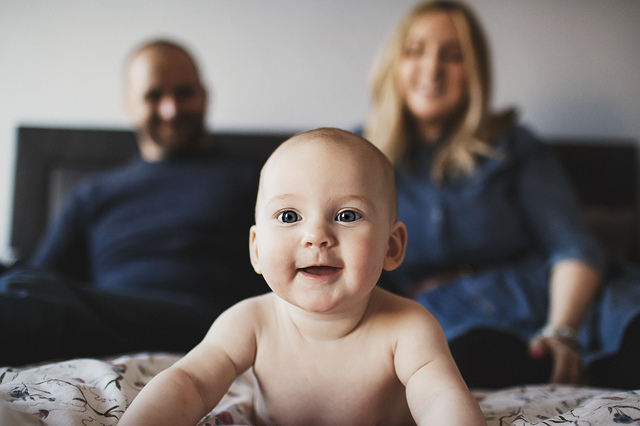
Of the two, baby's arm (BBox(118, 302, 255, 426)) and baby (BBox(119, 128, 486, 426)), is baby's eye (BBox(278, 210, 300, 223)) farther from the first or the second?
baby's arm (BBox(118, 302, 255, 426))

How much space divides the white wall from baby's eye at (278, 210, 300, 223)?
1482 mm

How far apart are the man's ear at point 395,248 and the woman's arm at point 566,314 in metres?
0.49

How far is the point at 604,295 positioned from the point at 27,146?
188 cm

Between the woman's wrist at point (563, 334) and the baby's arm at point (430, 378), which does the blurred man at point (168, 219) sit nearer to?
the baby's arm at point (430, 378)

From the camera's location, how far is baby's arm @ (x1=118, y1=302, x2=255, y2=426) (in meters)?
0.47

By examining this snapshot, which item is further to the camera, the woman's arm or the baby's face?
the woman's arm

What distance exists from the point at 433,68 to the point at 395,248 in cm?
83

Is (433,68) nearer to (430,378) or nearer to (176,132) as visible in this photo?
(176,132)

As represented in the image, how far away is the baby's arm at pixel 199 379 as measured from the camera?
0.47 meters

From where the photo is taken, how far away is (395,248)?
1.86 feet

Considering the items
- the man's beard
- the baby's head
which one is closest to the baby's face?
the baby's head

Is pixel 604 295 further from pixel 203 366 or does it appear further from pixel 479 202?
pixel 203 366

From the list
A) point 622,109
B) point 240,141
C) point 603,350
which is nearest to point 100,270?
point 240,141

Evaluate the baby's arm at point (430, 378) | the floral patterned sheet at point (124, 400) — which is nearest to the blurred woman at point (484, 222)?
the floral patterned sheet at point (124, 400)
